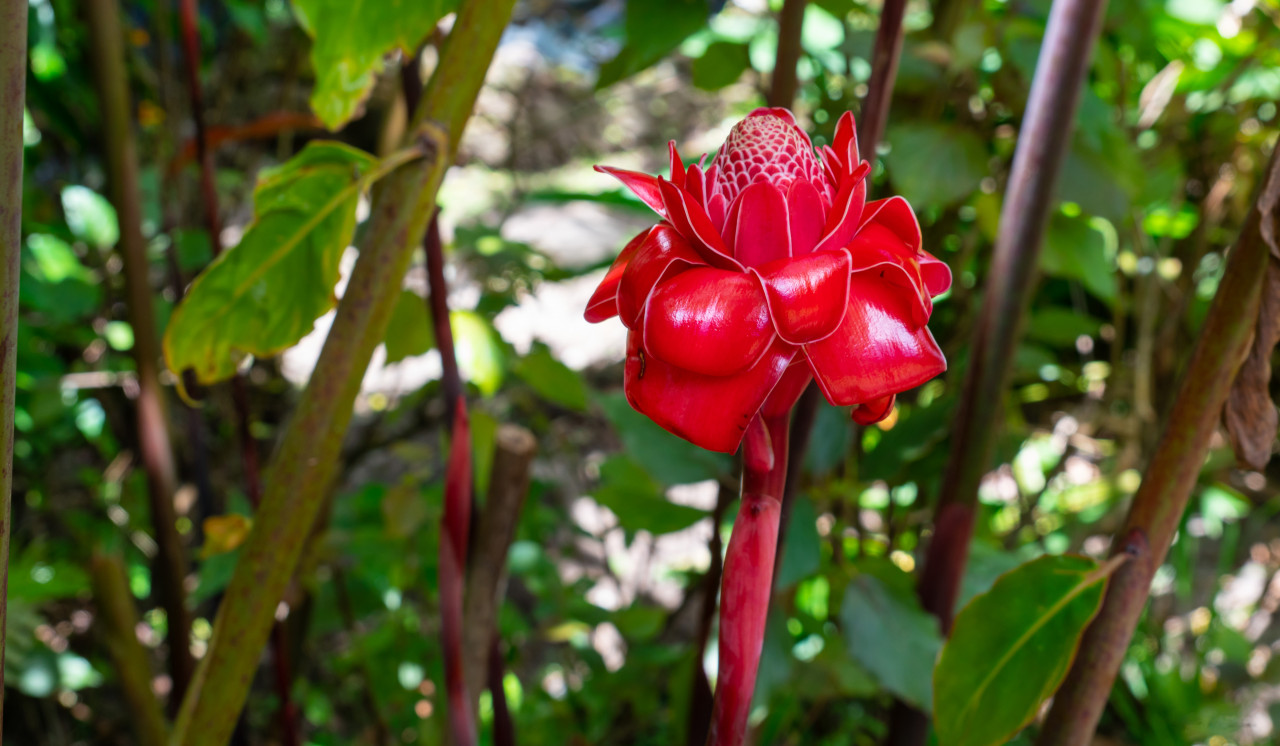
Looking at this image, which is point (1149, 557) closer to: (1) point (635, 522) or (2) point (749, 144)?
(2) point (749, 144)

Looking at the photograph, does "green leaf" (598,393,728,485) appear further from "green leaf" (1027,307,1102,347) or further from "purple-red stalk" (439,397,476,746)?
"green leaf" (1027,307,1102,347)

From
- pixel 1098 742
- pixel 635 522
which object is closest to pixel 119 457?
pixel 635 522

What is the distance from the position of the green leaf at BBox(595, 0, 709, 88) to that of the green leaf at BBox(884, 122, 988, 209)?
0.75 ft

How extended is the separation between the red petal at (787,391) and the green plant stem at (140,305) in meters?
0.68

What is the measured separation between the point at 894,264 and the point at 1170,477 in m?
0.20

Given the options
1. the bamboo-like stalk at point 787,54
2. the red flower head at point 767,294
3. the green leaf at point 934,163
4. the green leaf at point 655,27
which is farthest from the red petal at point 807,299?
the green leaf at point 934,163

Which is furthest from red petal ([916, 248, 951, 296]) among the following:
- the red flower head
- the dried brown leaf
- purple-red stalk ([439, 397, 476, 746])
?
purple-red stalk ([439, 397, 476, 746])

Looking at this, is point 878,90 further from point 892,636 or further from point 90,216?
point 90,216

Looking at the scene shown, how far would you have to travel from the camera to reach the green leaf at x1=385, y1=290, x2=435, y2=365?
675 millimetres

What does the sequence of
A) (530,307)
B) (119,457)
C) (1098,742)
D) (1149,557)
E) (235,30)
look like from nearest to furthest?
(1149,557), (1098,742), (119,457), (235,30), (530,307)

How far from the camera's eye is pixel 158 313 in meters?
1.02

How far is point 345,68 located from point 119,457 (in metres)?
1.11

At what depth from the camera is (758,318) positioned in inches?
8.4

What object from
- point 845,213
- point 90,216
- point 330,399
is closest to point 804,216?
point 845,213
